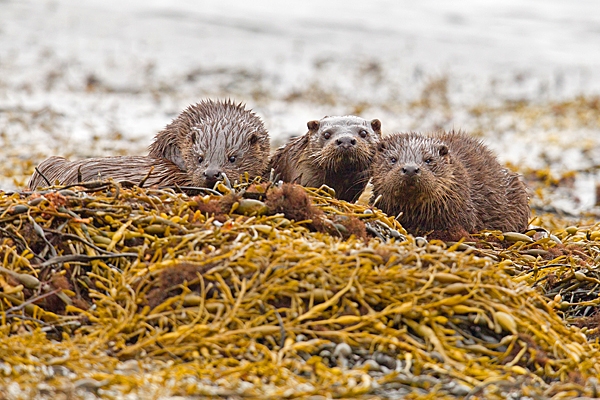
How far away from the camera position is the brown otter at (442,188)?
497cm

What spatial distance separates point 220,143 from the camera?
17.0 feet

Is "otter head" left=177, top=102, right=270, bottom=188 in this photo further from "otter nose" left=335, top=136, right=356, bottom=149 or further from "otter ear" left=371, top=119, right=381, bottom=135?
"otter ear" left=371, top=119, right=381, bottom=135

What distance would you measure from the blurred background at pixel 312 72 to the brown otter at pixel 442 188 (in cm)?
245

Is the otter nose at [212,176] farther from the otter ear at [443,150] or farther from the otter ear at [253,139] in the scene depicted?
Result: the otter ear at [443,150]

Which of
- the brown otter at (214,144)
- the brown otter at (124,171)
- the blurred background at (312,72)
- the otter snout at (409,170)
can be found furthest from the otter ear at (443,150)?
the blurred background at (312,72)

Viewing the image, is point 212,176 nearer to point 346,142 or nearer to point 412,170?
point 346,142

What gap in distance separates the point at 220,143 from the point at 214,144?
0.04 metres

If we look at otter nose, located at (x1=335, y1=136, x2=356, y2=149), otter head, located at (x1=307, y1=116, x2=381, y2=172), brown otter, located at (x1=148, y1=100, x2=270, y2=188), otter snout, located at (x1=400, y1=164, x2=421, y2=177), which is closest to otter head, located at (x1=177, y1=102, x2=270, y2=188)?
brown otter, located at (x1=148, y1=100, x2=270, y2=188)

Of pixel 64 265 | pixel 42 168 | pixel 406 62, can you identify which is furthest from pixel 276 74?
pixel 64 265

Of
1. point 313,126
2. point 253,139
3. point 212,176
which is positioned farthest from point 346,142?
point 212,176

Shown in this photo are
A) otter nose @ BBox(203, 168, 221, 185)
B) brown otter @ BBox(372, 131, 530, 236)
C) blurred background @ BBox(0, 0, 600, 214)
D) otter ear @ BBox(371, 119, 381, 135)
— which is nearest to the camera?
otter nose @ BBox(203, 168, 221, 185)

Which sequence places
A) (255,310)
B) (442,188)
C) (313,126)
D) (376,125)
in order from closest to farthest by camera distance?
(255,310) < (442,188) < (313,126) < (376,125)

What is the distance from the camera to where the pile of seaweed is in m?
3.14

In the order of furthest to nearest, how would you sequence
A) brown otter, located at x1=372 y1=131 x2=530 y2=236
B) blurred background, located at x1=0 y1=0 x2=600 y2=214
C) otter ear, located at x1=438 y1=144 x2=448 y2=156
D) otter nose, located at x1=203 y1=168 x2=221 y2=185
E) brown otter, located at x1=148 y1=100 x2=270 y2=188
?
blurred background, located at x1=0 y1=0 x2=600 y2=214
otter ear, located at x1=438 y1=144 x2=448 y2=156
brown otter, located at x1=148 y1=100 x2=270 y2=188
brown otter, located at x1=372 y1=131 x2=530 y2=236
otter nose, located at x1=203 y1=168 x2=221 y2=185
